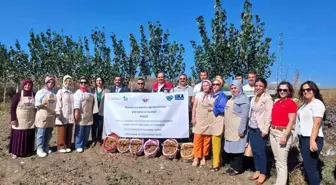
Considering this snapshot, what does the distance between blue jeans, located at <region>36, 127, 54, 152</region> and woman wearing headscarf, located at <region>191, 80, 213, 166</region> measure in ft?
10.5

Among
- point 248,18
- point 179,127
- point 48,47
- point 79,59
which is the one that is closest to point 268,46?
point 248,18

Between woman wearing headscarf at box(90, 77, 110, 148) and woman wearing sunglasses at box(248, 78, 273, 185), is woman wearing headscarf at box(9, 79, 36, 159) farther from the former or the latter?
woman wearing sunglasses at box(248, 78, 273, 185)

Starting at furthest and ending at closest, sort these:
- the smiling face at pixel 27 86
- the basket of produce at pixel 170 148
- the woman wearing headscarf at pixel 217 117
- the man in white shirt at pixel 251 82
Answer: the basket of produce at pixel 170 148, the smiling face at pixel 27 86, the man in white shirt at pixel 251 82, the woman wearing headscarf at pixel 217 117

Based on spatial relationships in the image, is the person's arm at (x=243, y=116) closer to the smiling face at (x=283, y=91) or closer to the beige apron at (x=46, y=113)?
the smiling face at (x=283, y=91)

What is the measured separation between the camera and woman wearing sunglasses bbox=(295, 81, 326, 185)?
4.48 meters

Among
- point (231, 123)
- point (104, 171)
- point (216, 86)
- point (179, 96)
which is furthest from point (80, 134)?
point (231, 123)

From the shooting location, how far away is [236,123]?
5.63 m

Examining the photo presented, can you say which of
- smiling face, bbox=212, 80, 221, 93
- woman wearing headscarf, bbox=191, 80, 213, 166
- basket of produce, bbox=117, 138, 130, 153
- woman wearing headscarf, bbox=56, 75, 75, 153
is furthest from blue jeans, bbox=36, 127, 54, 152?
smiling face, bbox=212, 80, 221, 93

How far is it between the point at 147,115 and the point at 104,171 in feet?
5.21

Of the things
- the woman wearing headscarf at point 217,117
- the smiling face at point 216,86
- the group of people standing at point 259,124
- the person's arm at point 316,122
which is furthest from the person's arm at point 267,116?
the smiling face at point 216,86

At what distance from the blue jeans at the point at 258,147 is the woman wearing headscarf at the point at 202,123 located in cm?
92

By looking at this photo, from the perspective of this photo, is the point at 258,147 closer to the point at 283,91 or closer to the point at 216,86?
the point at 283,91

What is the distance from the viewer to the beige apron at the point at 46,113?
258 inches

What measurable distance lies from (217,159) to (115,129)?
2.54m
